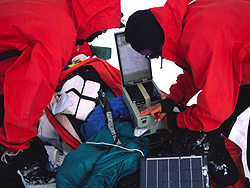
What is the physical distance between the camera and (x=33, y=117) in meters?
Answer: 1.14

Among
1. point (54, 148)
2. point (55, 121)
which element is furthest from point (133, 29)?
point (54, 148)

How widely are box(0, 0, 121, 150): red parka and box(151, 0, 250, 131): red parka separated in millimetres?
452

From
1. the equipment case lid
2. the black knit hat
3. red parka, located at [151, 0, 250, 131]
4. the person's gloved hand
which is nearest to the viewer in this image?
red parka, located at [151, 0, 250, 131]

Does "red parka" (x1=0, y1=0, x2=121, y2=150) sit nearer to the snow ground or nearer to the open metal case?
the open metal case

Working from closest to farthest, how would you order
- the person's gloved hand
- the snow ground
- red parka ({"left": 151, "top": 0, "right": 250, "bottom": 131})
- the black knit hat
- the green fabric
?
red parka ({"left": 151, "top": 0, "right": 250, "bottom": 131})
the black knit hat
the green fabric
the person's gloved hand
the snow ground

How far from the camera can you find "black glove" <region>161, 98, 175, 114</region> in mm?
1407

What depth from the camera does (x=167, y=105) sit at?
1417mm

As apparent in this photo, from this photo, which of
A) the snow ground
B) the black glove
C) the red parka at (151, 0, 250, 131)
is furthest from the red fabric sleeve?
the snow ground

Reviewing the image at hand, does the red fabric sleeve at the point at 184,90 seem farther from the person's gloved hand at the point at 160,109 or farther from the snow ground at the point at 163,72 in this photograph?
the snow ground at the point at 163,72

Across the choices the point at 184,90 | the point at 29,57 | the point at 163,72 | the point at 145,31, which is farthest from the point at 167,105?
the point at 163,72

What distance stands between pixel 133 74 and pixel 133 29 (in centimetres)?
46

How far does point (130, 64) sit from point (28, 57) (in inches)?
25.0

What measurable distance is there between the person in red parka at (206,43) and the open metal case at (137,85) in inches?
10.7

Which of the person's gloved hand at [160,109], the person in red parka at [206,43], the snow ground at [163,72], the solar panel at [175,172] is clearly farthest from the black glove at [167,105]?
the snow ground at [163,72]
